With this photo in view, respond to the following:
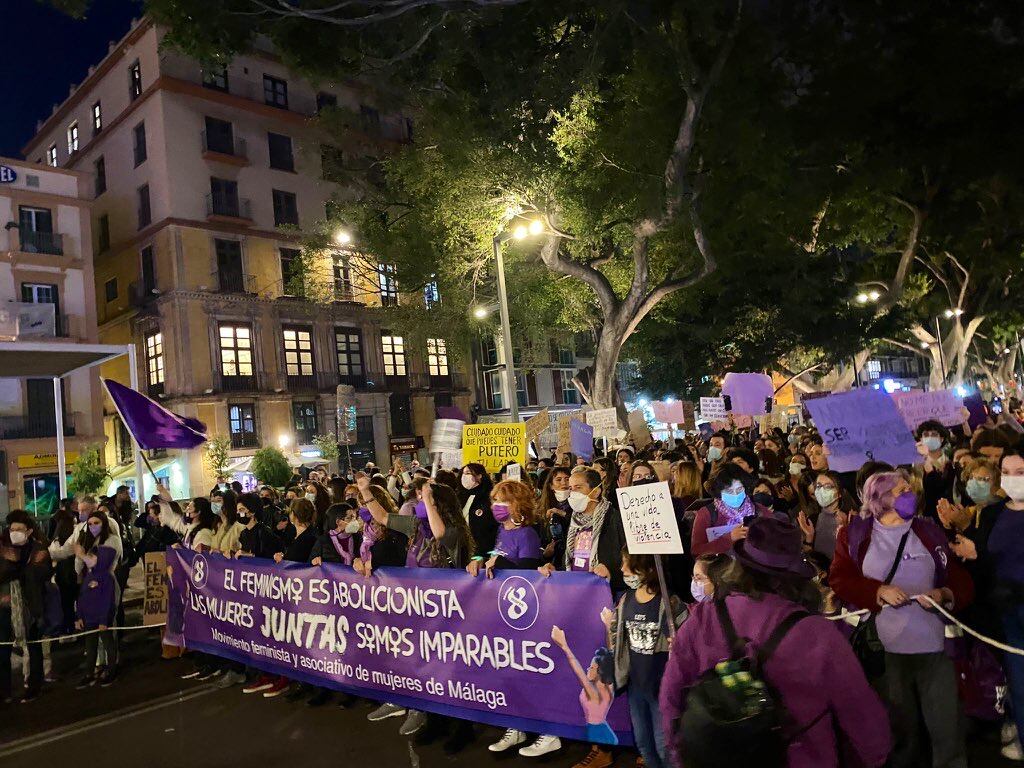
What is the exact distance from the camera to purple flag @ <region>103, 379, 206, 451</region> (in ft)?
33.2

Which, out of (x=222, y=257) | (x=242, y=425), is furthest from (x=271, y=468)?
(x=222, y=257)

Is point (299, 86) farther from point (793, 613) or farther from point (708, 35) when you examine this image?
point (793, 613)

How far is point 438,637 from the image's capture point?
546cm

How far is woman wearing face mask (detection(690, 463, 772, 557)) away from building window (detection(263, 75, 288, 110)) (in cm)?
3755

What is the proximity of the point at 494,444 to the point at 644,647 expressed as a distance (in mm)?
6097

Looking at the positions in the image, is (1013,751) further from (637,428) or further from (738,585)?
(637,428)

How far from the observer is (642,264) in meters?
16.9

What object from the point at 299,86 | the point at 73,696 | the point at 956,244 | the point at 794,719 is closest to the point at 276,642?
the point at 73,696

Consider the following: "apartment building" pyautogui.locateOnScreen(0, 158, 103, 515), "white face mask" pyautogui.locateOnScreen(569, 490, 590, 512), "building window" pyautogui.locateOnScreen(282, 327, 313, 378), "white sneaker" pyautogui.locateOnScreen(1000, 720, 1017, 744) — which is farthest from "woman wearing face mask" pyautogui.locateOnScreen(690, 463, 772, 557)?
"building window" pyautogui.locateOnScreen(282, 327, 313, 378)

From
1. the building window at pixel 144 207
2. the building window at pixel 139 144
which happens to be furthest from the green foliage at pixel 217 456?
the building window at pixel 139 144

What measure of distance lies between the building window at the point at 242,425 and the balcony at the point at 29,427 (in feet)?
19.9

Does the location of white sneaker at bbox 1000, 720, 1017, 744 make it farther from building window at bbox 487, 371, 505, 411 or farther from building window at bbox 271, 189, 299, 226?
building window at bbox 487, 371, 505, 411

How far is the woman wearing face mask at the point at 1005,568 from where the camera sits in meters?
4.13

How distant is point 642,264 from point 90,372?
24793mm
